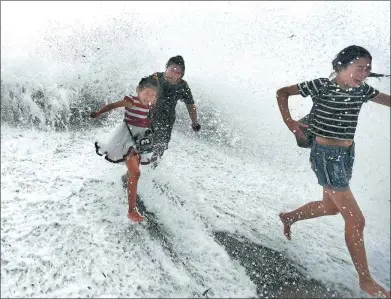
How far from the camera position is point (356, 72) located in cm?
302

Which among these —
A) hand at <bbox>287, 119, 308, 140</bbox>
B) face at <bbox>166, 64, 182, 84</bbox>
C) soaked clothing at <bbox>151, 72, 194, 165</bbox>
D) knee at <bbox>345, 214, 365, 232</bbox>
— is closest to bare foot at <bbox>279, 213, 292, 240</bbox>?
knee at <bbox>345, 214, 365, 232</bbox>

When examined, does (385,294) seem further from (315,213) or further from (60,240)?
(60,240)

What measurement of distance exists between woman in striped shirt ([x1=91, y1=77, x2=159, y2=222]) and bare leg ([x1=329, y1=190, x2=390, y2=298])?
5.96 feet

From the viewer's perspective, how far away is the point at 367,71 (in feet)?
9.93

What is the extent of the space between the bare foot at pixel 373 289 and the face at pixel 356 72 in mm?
1635

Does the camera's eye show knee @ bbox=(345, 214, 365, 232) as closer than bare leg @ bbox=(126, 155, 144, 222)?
Yes

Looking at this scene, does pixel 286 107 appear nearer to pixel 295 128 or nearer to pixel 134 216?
pixel 295 128

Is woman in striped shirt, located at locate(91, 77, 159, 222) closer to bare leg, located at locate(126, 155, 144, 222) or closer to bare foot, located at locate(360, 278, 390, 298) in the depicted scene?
bare leg, located at locate(126, 155, 144, 222)

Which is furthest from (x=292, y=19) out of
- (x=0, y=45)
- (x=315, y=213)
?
Answer: (x=315, y=213)

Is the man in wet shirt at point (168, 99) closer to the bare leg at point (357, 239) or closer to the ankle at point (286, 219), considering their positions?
the ankle at point (286, 219)

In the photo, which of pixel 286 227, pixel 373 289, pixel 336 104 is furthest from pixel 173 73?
pixel 373 289

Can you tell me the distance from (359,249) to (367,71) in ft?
4.79

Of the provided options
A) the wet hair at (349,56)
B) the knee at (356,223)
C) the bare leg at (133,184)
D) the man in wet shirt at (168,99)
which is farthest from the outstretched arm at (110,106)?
the knee at (356,223)

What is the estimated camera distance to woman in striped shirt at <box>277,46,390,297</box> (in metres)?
3.05
